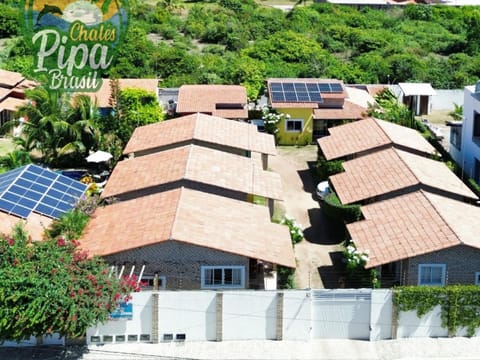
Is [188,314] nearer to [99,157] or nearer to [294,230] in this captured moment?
[294,230]

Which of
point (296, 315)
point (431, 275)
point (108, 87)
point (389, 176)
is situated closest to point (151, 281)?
point (296, 315)

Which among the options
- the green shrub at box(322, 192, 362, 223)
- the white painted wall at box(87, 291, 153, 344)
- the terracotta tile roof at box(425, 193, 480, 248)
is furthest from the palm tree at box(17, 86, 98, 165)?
the terracotta tile roof at box(425, 193, 480, 248)

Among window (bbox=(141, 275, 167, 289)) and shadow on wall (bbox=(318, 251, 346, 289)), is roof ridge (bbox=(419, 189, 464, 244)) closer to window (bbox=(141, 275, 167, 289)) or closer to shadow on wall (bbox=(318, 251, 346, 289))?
shadow on wall (bbox=(318, 251, 346, 289))

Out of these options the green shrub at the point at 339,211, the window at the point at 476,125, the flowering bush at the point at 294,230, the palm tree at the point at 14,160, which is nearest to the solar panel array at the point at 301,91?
the window at the point at 476,125

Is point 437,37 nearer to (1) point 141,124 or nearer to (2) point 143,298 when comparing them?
(1) point 141,124

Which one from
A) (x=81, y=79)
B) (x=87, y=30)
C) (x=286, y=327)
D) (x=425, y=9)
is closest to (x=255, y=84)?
(x=81, y=79)

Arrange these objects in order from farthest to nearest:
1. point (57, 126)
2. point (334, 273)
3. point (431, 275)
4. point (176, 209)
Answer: point (57, 126) < point (334, 273) < point (176, 209) < point (431, 275)
